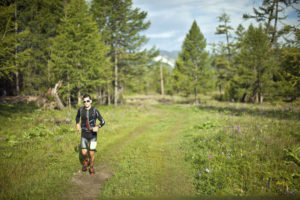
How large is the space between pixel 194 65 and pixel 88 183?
27.1 m

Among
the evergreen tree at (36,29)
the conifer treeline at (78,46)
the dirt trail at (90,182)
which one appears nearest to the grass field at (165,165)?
the dirt trail at (90,182)

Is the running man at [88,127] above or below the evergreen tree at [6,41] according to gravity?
below

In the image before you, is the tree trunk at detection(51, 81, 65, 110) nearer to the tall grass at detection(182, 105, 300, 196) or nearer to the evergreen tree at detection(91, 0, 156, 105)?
the evergreen tree at detection(91, 0, 156, 105)

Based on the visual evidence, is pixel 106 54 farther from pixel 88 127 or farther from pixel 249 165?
pixel 249 165

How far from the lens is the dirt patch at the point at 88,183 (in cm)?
410

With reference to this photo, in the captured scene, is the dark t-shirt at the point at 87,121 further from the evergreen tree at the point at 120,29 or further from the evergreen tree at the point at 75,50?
the evergreen tree at the point at 120,29

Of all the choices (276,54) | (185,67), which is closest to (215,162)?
(185,67)

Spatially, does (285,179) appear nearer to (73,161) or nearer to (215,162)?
(215,162)

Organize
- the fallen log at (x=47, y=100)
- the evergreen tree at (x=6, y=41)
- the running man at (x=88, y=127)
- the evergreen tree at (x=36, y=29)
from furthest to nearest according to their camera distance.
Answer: the evergreen tree at (x=36, y=29)
the fallen log at (x=47, y=100)
the evergreen tree at (x=6, y=41)
the running man at (x=88, y=127)

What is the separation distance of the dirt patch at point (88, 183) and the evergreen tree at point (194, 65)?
24.2 metres

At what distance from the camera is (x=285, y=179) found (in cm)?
422

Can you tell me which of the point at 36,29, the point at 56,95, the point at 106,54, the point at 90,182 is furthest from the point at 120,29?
the point at 90,182

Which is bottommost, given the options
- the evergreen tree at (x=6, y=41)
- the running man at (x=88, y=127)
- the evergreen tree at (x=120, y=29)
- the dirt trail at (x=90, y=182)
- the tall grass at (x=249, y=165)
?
the dirt trail at (x=90, y=182)

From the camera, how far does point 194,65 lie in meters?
28.2
